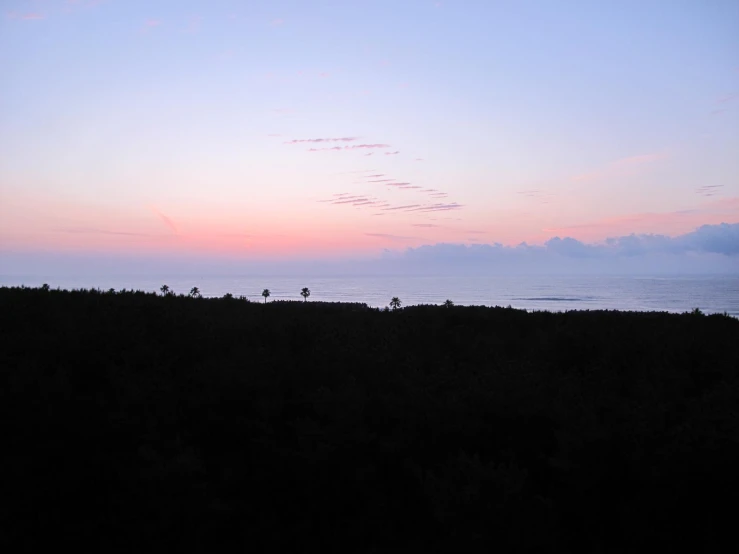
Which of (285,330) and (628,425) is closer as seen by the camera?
(628,425)

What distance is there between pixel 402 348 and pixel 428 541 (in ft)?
15.0

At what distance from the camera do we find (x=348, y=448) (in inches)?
216

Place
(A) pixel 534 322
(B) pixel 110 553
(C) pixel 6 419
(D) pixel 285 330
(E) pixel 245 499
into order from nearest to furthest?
(B) pixel 110 553 < (E) pixel 245 499 < (C) pixel 6 419 < (D) pixel 285 330 < (A) pixel 534 322

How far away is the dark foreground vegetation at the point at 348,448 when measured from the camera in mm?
4555

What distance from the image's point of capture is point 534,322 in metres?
13.8

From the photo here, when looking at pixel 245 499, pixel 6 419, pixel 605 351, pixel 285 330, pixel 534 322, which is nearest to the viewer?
pixel 245 499

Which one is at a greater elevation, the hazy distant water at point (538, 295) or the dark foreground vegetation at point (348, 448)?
the hazy distant water at point (538, 295)

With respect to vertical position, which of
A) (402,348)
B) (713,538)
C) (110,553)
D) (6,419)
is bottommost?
(110,553)

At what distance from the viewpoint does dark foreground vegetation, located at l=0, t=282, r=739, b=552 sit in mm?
4555

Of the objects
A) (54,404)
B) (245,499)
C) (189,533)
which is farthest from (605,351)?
(54,404)

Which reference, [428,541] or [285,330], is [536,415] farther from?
[285,330]

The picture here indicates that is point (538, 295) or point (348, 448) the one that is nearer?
point (348, 448)

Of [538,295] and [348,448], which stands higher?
[538,295]

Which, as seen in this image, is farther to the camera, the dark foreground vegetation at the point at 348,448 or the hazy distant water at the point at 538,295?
the hazy distant water at the point at 538,295
